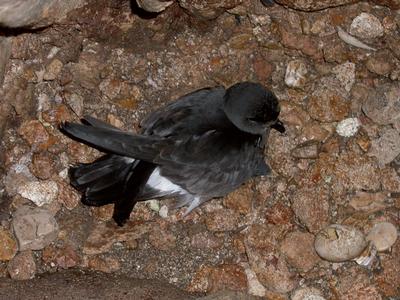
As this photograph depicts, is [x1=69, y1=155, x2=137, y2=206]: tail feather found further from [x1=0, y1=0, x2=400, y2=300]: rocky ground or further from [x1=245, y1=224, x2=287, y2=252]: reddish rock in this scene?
[x1=245, y1=224, x2=287, y2=252]: reddish rock

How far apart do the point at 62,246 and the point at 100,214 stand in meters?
0.20

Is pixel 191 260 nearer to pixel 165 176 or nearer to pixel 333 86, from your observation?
pixel 165 176

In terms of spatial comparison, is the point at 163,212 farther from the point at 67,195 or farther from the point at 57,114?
the point at 57,114

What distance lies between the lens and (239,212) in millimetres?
3143

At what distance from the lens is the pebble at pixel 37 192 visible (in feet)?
10.0

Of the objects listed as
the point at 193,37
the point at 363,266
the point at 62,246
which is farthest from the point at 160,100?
the point at 363,266

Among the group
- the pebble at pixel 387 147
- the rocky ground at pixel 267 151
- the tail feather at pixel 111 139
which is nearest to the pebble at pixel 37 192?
the rocky ground at pixel 267 151

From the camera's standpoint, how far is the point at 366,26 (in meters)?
3.19

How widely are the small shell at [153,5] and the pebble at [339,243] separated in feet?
3.57

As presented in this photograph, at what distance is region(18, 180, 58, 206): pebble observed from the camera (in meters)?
3.05

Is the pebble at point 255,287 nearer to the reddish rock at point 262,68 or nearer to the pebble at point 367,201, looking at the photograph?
the pebble at point 367,201

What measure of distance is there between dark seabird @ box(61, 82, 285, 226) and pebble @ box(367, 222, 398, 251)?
0.56m

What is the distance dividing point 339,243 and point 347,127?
1.64 feet

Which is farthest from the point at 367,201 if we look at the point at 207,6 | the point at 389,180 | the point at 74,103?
the point at 74,103
